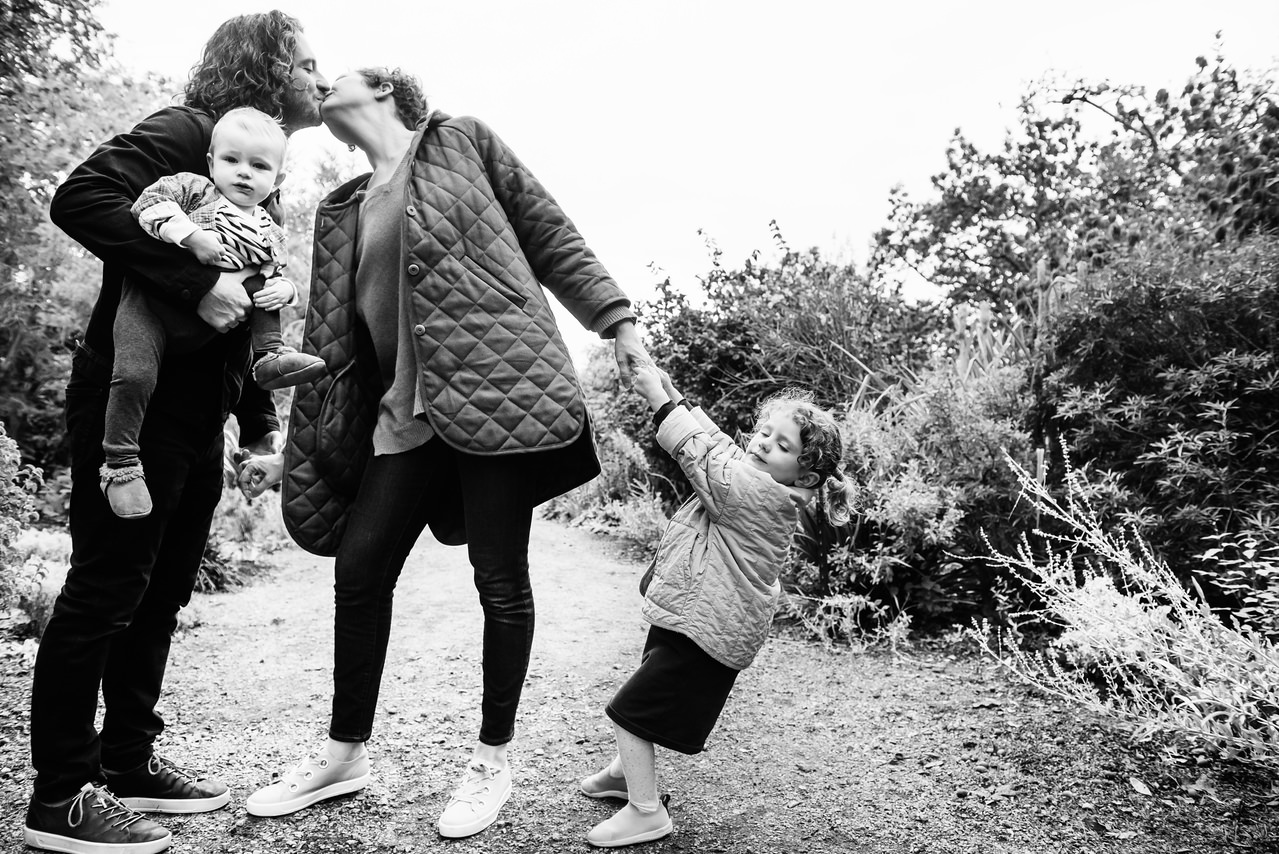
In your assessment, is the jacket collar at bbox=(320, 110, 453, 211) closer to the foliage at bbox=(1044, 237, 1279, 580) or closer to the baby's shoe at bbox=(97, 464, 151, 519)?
the baby's shoe at bbox=(97, 464, 151, 519)

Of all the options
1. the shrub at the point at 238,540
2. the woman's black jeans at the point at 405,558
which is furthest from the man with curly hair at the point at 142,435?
the shrub at the point at 238,540

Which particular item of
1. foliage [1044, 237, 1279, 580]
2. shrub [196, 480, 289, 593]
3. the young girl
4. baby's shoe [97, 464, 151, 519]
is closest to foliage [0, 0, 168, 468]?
shrub [196, 480, 289, 593]

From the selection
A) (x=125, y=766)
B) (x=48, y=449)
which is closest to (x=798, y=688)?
(x=125, y=766)

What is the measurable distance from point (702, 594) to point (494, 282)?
0.94 metres

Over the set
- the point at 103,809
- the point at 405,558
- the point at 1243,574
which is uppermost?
the point at 405,558

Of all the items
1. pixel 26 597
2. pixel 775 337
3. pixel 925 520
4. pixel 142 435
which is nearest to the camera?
pixel 142 435

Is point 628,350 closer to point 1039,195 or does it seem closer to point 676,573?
point 676,573

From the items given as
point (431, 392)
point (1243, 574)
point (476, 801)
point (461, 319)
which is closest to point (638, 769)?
point (476, 801)

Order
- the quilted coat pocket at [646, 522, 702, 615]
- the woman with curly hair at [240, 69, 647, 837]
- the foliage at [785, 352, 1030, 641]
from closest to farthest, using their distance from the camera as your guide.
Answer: the woman with curly hair at [240, 69, 647, 837], the quilted coat pocket at [646, 522, 702, 615], the foliage at [785, 352, 1030, 641]

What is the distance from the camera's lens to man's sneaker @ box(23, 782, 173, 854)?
6.16 feet

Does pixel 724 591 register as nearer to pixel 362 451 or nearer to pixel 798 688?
pixel 362 451

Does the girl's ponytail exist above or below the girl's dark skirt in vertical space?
above

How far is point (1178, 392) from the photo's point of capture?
369cm

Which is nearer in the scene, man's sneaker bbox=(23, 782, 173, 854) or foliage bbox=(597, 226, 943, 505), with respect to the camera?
man's sneaker bbox=(23, 782, 173, 854)
